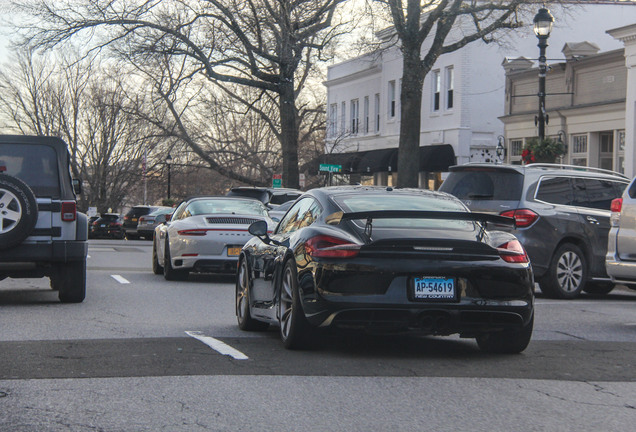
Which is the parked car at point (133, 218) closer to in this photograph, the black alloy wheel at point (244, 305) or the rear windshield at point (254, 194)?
the rear windshield at point (254, 194)

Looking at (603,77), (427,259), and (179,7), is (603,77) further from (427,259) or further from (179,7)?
(427,259)

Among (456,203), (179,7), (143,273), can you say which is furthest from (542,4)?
(456,203)

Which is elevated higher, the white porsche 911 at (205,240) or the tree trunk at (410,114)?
the tree trunk at (410,114)

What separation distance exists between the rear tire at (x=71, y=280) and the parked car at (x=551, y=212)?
546cm

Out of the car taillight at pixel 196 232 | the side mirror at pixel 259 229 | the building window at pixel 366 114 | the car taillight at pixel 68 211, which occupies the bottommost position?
the car taillight at pixel 196 232

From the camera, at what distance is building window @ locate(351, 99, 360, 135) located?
52.8 meters

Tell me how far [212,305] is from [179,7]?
958 inches

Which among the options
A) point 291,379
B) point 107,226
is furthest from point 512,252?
point 107,226

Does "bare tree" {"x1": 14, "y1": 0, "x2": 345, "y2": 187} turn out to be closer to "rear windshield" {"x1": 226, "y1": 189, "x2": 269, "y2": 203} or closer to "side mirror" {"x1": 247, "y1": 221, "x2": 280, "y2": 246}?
"rear windshield" {"x1": 226, "y1": 189, "x2": 269, "y2": 203}

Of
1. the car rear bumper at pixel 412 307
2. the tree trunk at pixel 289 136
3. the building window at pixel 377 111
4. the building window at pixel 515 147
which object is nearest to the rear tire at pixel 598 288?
the car rear bumper at pixel 412 307

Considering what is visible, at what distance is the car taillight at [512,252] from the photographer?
8.19 meters

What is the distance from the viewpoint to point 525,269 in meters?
8.25

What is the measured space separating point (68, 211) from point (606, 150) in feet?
74.9

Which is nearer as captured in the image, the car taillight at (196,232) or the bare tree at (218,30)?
the car taillight at (196,232)
